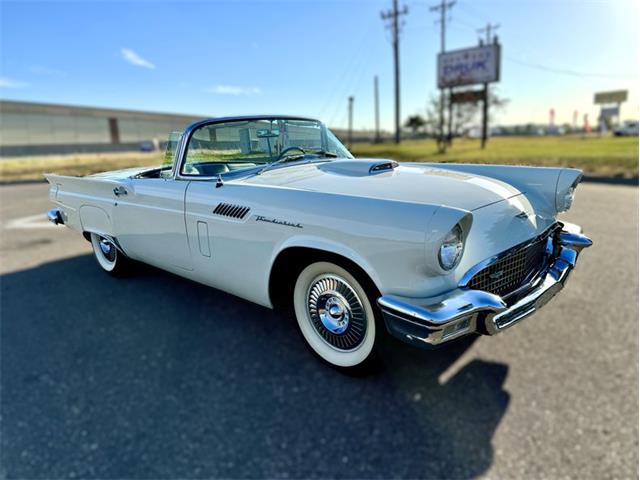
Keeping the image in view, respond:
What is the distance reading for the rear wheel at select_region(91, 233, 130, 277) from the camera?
1.40 metres

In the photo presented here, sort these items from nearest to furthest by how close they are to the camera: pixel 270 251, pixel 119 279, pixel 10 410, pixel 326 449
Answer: pixel 270 251
pixel 119 279
pixel 10 410
pixel 326 449

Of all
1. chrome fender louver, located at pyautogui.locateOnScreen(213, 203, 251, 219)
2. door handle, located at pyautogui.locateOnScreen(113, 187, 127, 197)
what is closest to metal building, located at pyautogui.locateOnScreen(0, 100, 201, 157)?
A: door handle, located at pyautogui.locateOnScreen(113, 187, 127, 197)

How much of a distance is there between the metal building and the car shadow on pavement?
3165 inches

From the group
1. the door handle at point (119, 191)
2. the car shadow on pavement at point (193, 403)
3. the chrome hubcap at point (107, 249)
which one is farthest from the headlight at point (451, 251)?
the car shadow on pavement at point (193, 403)

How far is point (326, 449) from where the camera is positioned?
10219 cm

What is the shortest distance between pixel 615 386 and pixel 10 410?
593 ft

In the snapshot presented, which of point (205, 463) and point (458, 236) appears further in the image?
point (205, 463)

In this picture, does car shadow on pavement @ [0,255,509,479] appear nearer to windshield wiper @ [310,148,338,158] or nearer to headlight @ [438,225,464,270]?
windshield wiper @ [310,148,338,158]

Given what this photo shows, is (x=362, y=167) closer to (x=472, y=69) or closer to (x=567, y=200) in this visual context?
(x=567, y=200)

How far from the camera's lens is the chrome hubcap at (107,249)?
4.62 ft

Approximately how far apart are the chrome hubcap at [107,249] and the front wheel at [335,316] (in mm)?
811

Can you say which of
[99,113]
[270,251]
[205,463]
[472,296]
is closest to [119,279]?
[270,251]

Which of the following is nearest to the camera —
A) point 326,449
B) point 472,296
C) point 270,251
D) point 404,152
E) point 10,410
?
point 472,296

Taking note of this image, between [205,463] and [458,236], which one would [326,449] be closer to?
[205,463]
